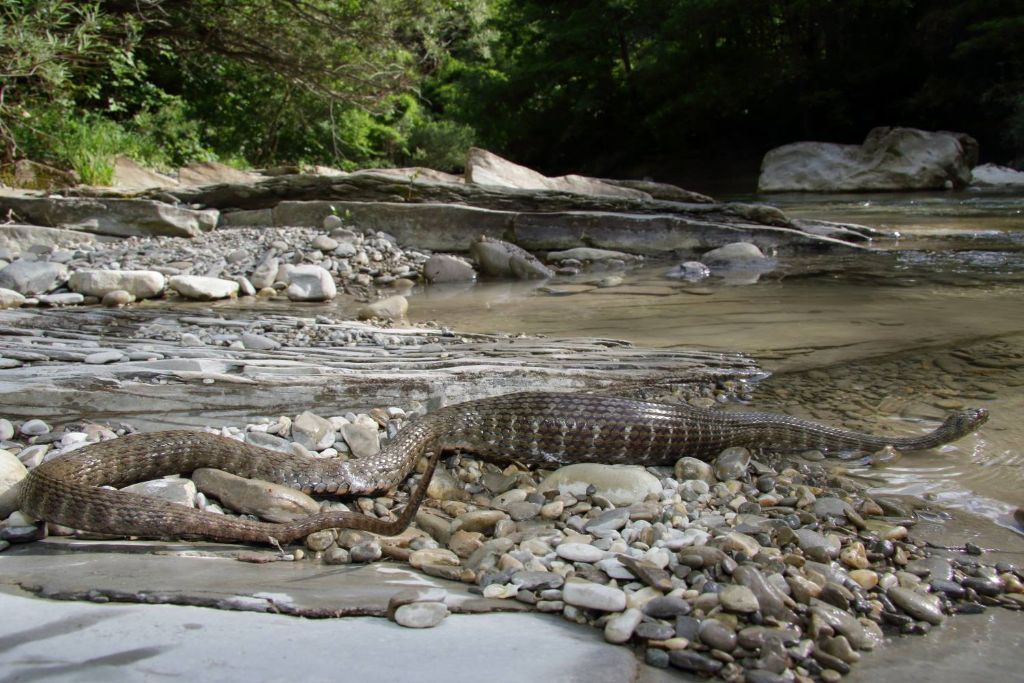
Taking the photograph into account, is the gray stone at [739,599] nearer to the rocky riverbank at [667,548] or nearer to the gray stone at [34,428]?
the rocky riverbank at [667,548]

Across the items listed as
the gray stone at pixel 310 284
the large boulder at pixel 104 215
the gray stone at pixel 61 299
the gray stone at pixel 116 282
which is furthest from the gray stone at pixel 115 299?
the large boulder at pixel 104 215

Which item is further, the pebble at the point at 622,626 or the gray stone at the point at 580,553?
the gray stone at the point at 580,553

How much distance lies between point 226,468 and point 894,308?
6.36m

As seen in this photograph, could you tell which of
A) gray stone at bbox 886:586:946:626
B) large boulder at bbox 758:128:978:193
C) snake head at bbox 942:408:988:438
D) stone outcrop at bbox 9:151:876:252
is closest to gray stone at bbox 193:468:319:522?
gray stone at bbox 886:586:946:626

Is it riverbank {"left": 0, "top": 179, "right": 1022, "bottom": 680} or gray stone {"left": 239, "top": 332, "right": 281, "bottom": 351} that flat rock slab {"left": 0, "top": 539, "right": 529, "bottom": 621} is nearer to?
riverbank {"left": 0, "top": 179, "right": 1022, "bottom": 680}

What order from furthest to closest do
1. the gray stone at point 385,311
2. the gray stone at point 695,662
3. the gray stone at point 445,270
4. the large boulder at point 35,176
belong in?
the large boulder at point 35,176
the gray stone at point 445,270
the gray stone at point 385,311
the gray stone at point 695,662

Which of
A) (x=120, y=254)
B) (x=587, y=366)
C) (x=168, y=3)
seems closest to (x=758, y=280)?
(x=587, y=366)

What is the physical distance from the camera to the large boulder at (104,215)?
35.5ft

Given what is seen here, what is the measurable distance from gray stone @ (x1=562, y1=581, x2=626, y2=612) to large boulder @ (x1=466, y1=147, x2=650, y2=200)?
36.9 ft

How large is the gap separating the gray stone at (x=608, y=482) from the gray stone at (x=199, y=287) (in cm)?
573

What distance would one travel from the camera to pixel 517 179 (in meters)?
14.2

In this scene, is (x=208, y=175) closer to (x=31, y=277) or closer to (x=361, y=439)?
(x=31, y=277)

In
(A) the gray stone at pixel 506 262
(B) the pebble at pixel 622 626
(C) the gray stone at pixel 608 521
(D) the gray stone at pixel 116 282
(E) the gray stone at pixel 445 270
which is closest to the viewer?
(B) the pebble at pixel 622 626

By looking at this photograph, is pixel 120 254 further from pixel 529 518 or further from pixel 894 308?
pixel 894 308
